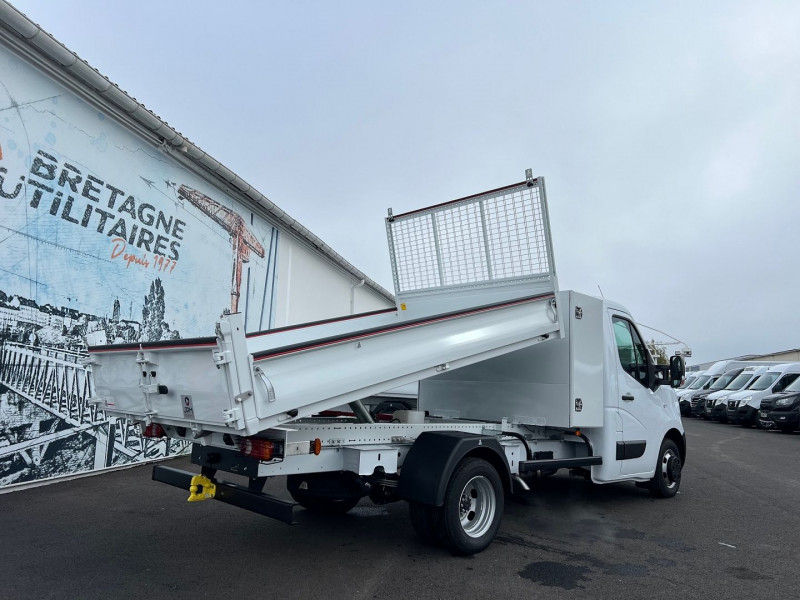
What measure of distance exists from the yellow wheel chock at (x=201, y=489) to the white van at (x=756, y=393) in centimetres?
2197

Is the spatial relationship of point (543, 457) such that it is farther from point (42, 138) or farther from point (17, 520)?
point (42, 138)

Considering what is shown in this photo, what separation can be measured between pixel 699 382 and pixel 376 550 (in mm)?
28974

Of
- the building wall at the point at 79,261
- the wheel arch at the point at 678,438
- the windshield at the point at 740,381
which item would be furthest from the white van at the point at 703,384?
the building wall at the point at 79,261

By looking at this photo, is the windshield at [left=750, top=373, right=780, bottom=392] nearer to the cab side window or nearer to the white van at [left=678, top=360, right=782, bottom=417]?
the white van at [left=678, top=360, right=782, bottom=417]

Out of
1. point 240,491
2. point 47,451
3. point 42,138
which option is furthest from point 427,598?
point 42,138

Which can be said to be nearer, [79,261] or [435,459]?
[435,459]

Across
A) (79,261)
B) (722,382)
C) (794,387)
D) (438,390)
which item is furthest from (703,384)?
(79,261)

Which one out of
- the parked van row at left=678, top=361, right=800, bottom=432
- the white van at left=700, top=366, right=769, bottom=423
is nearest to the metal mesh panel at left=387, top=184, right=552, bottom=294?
the parked van row at left=678, top=361, right=800, bottom=432

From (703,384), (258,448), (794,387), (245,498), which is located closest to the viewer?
(258,448)

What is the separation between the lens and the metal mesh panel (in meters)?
6.62

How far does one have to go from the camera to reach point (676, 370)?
310 inches

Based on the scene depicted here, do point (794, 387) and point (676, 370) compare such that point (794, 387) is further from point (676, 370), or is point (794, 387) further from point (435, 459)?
point (435, 459)

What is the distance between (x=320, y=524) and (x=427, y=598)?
2279 millimetres

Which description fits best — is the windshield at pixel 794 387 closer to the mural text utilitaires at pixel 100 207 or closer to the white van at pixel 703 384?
the white van at pixel 703 384
